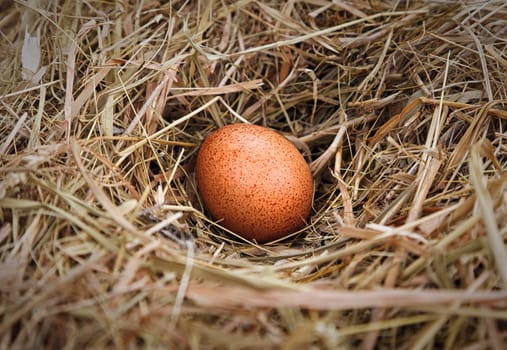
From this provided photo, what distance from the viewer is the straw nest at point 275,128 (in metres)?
0.98

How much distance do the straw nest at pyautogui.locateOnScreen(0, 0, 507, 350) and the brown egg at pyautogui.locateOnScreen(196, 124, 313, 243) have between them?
0.07 metres

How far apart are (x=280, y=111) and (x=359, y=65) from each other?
1.10 ft

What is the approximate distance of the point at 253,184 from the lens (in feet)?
4.78

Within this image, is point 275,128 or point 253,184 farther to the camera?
point 275,128

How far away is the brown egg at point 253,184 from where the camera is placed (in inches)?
57.6

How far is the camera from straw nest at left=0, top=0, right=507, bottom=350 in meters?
0.98

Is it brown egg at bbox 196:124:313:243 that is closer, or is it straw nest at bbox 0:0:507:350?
straw nest at bbox 0:0:507:350

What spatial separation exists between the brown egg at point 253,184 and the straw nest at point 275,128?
2.9 inches

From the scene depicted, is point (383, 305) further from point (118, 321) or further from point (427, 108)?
point (427, 108)

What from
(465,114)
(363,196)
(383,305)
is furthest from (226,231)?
(465,114)

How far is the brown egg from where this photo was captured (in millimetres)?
1462

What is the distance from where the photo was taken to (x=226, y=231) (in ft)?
5.06

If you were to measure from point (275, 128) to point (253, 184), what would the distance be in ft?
1.50

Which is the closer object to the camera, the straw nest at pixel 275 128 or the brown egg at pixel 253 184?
the straw nest at pixel 275 128
